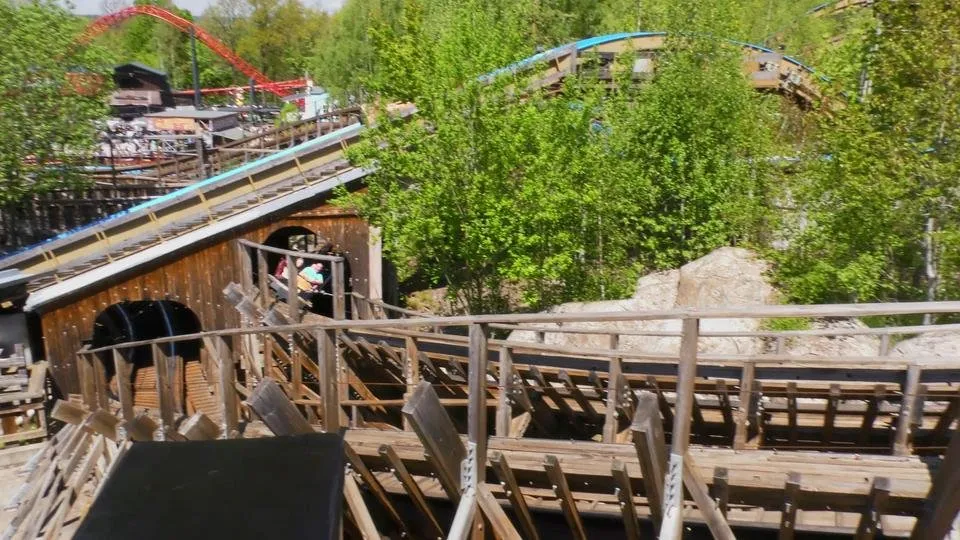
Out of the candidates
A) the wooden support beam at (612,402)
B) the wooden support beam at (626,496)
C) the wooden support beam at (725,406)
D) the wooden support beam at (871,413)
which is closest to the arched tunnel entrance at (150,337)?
the wooden support beam at (612,402)

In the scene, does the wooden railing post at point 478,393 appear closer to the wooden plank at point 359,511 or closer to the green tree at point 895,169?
the wooden plank at point 359,511

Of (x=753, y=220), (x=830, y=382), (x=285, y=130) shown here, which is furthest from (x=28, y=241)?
(x=830, y=382)

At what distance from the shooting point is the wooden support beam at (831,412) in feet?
20.3

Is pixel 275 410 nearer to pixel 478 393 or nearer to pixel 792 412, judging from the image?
pixel 478 393

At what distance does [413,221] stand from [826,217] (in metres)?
5.97

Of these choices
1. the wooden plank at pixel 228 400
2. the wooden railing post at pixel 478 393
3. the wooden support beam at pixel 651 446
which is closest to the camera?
the wooden support beam at pixel 651 446

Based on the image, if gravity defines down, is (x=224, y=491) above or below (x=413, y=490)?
above

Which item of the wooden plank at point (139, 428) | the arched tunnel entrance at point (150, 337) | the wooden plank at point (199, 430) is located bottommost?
the arched tunnel entrance at point (150, 337)

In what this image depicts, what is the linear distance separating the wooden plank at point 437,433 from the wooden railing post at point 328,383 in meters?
1.11

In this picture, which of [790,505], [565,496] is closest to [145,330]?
[565,496]

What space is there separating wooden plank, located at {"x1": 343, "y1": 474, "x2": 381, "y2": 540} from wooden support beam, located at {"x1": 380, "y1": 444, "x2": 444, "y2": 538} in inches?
11.7

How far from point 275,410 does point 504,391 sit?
2.21 metres

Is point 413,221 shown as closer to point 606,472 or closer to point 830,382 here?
point 830,382

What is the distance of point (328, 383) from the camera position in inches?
197
